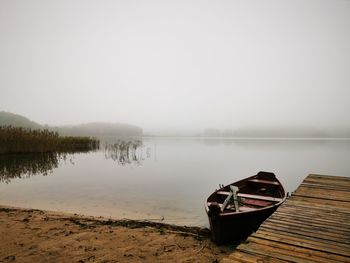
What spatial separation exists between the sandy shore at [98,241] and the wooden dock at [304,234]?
1.85m

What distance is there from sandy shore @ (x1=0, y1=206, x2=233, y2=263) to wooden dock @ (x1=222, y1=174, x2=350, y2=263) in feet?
6.07

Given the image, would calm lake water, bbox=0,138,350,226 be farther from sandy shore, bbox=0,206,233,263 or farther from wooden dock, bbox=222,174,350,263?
wooden dock, bbox=222,174,350,263

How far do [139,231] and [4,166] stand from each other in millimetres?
17046

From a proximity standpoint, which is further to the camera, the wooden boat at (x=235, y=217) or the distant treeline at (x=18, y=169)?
the distant treeline at (x=18, y=169)

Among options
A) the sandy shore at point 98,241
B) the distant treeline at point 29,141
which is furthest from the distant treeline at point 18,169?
the sandy shore at point 98,241

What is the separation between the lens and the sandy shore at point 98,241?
18.7 feet

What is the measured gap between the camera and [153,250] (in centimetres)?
611

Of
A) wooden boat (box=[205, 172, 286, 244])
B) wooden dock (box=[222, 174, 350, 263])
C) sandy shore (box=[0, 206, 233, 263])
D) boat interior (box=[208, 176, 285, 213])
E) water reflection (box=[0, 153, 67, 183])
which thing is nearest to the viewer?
wooden dock (box=[222, 174, 350, 263])

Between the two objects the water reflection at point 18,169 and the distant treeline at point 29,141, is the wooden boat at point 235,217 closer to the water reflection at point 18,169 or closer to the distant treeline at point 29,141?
the water reflection at point 18,169

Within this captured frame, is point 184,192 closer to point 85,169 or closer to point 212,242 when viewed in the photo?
point 212,242

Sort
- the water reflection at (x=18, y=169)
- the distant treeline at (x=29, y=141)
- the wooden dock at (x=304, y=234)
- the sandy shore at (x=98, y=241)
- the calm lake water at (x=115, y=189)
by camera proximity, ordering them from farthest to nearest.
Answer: the distant treeline at (x=29, y=141), the water reflection at (x=18, y=169), the calm lake water at (x=115, y=189), the sandy shore at (x=98, y=241), the wooden dock at (x=304, y=234)

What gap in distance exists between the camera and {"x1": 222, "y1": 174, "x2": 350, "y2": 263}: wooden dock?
3.60m

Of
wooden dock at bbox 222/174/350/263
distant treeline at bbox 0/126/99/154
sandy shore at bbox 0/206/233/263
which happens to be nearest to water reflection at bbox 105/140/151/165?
distant treeline at bbox 0/126/99/154

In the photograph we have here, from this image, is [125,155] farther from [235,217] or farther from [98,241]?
[235,217]
